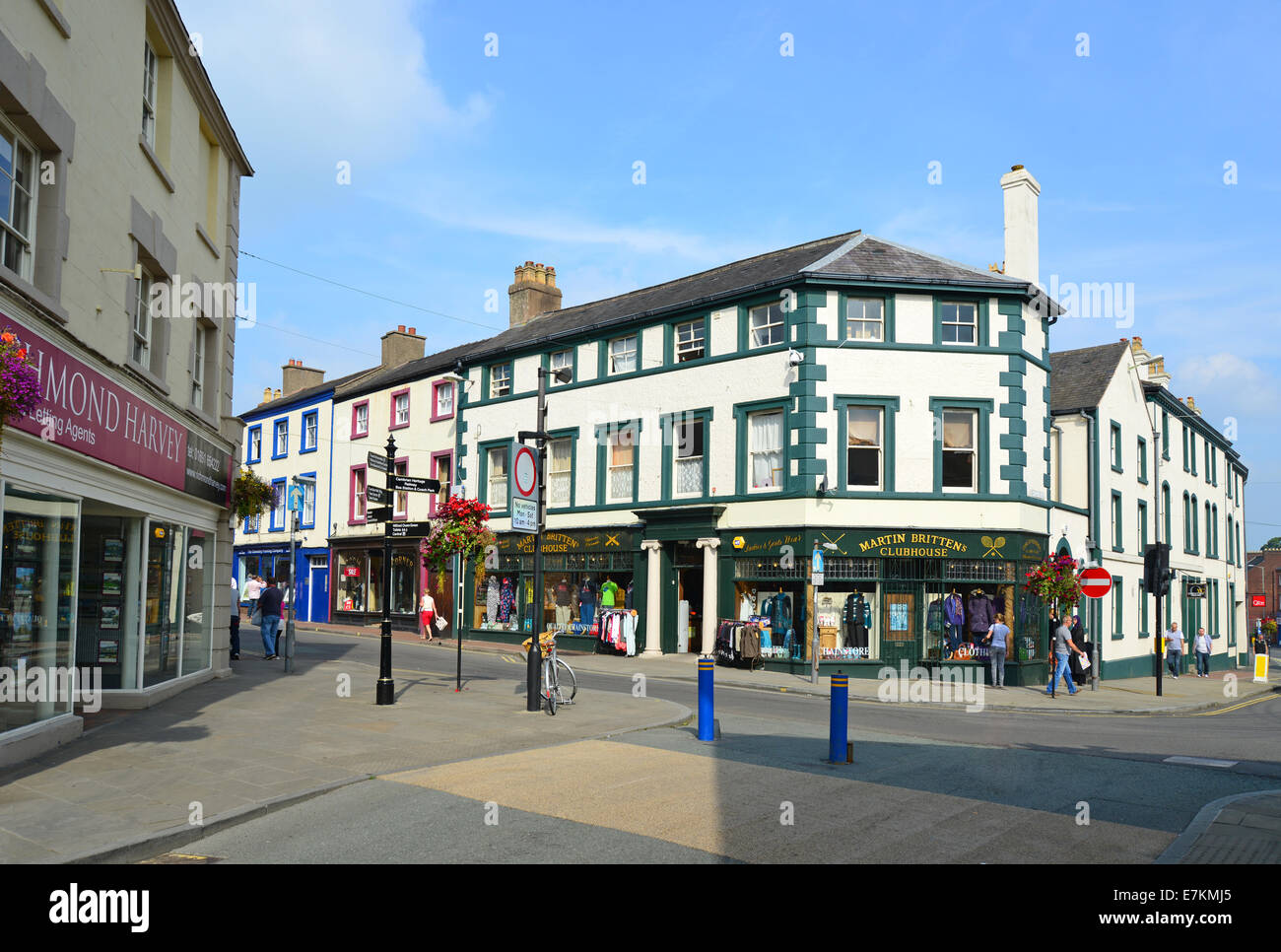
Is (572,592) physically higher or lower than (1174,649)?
higher

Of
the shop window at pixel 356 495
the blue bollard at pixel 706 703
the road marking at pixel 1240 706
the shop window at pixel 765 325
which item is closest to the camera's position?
the blue bollard at pixel 706 703

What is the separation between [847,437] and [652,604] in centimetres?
734

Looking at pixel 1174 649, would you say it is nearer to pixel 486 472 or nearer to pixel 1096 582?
pixel 1096 582

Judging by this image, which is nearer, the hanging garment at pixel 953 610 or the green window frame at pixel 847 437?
the hanging garment at pixel 953 610

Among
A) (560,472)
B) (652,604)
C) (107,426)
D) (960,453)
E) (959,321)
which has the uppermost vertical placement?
(959,321)

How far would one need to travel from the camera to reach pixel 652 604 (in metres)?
27.5

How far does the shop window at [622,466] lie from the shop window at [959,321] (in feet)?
30.3

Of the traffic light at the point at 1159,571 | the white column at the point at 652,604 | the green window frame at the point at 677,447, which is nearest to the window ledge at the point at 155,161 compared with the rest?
the green window frame at the point at 677,447

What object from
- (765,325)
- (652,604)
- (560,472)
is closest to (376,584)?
(560,472)

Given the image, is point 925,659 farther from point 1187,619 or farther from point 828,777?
point 1187,619

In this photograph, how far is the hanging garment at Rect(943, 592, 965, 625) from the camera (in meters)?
23.8

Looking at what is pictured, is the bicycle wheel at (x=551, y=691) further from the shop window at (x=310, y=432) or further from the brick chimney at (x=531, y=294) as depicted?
the shop window at (x=310, y=432)

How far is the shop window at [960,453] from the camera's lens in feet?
79.8
